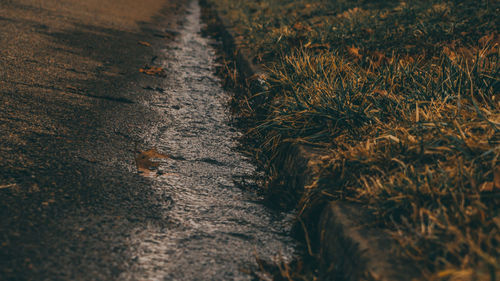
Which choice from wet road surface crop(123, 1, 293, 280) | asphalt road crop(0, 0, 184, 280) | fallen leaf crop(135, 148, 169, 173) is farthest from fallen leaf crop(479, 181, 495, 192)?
fallen leaf crop(135, 148, 169, 173)

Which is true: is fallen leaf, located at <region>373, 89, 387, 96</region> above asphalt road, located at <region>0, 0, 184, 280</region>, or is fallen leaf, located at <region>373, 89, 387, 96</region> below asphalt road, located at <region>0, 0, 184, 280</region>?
above

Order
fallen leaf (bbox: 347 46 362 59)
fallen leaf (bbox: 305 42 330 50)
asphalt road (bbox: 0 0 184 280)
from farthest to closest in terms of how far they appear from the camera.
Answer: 1. fallen leaf (bbox: 305 42 330 50)
2. fallen leaf (bbox: 347 46 362 59)
3. asphalt road (bbox: 0 0 184 280)

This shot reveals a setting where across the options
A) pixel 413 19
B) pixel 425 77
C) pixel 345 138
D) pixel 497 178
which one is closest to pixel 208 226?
pixel 345 138

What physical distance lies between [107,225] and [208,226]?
407 millimetres

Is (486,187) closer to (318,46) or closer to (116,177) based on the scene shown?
(116,177)

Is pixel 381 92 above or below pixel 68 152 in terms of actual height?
above

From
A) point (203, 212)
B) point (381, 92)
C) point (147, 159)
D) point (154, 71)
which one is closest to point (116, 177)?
point (147, 159)

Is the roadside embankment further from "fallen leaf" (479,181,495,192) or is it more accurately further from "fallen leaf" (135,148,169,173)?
"fallen leaf" (135,148,169,173)

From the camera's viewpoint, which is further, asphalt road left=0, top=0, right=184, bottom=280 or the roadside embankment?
asphalt road left=0, top=0, right=184, bottom=280

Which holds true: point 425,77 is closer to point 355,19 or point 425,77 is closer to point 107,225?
point 107,225

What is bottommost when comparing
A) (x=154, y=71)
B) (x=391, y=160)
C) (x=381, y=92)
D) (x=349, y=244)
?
(x=154, y=71)

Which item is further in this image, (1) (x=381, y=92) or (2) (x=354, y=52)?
(2) (x=354, y=52)

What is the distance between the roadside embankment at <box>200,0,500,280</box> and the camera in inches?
58.3

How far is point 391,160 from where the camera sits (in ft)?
6.55
